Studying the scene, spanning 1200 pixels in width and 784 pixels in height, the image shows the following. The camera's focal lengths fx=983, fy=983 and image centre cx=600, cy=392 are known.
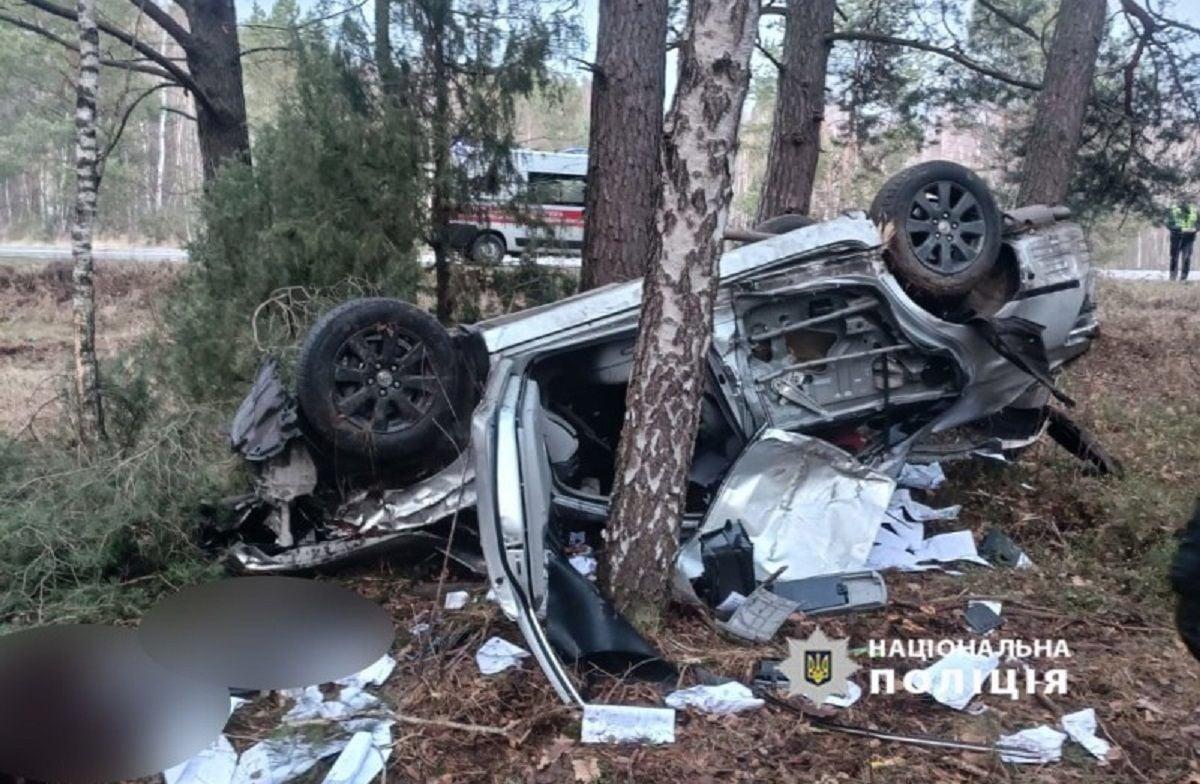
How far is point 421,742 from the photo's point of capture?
10.7 feet

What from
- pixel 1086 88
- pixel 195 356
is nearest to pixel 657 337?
pixel 195 356

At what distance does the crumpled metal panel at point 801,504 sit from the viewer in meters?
4.48

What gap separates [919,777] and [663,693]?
3.02 feet

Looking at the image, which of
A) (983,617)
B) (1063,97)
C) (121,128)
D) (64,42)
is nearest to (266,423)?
(983,617)

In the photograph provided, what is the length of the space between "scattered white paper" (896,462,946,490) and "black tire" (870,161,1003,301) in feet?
4.65

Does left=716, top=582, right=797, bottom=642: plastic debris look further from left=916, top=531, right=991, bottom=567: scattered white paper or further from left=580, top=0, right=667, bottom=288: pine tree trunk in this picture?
left=580, top=0, right=667, bottom=288: pine tree trunk

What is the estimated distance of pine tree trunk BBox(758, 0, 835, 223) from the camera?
8.91 m

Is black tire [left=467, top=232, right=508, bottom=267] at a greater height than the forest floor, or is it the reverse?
black tire [left=467, top=232, right=508, bottom=267]

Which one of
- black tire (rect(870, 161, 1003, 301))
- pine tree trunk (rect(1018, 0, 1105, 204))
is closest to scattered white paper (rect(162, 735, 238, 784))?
black tire (rect(870, 161, 1003, 301))

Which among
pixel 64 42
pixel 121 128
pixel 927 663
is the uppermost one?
pixel 64 42

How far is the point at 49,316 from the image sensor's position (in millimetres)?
15242

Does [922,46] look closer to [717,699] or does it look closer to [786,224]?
[786,224]

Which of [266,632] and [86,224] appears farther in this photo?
[86,224]

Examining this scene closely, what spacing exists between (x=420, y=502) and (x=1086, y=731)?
2.79m
